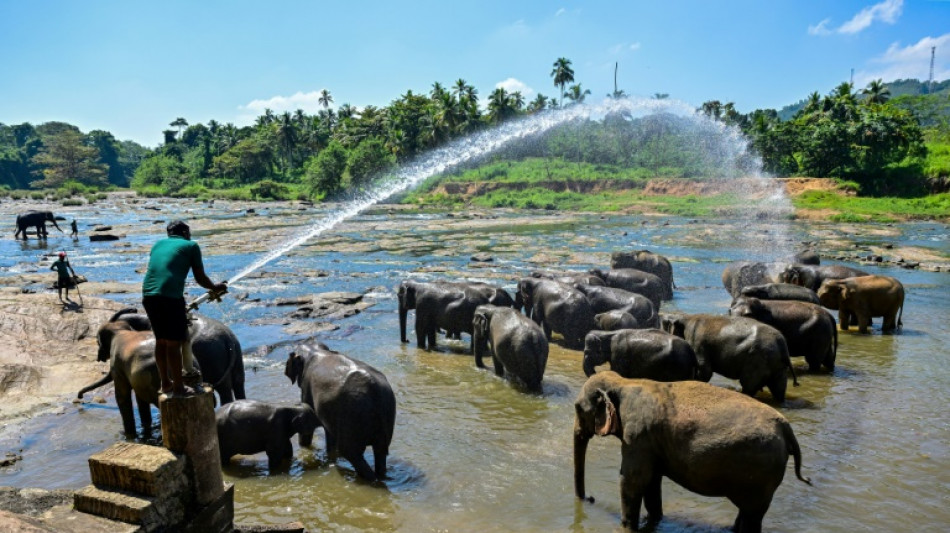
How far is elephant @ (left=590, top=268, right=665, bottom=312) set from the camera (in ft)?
57.0

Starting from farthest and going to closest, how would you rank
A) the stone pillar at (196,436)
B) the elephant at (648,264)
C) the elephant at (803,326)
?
the elephant at (648,264)
the elephant at (803,326)
the stone pillar at (196,436)

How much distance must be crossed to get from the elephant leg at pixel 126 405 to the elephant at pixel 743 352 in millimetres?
8413

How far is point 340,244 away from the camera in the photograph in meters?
36.1

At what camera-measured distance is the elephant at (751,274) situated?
721 inches

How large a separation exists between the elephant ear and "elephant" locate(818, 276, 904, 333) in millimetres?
11207

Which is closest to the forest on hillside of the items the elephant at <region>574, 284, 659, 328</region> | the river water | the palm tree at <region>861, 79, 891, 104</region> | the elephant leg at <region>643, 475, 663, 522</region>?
the palm tree at <region>861, 79, 891, 104</region>

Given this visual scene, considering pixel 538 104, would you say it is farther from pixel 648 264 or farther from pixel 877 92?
pixel 648 264

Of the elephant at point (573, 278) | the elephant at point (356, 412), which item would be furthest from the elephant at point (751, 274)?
the elephant at point (356, 412)

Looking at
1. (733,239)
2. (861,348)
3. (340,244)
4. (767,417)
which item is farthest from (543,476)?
(733,239)

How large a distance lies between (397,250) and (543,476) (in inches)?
1011

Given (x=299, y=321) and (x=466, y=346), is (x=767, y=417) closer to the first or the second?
(x=466, y=346)

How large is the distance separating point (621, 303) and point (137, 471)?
11200 mm

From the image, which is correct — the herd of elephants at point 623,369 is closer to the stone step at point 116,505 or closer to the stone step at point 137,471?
the stone step at point 137,471

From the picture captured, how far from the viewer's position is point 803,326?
1203 cm
